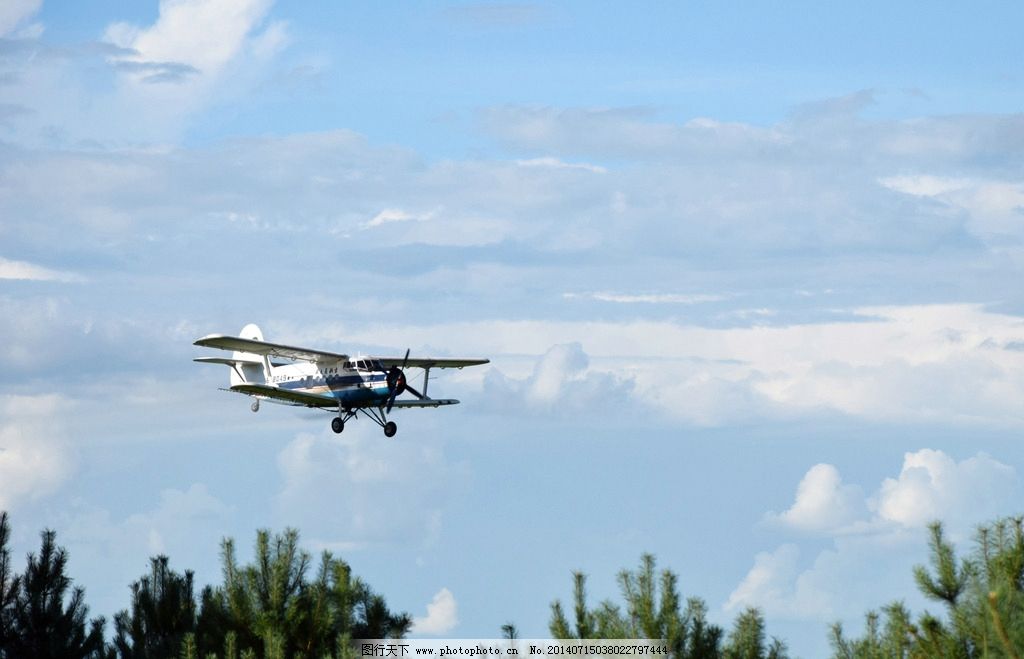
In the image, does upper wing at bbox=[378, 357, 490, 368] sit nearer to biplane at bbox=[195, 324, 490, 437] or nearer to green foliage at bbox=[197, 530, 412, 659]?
biplane at bbox=[195, 324, 490, 437]

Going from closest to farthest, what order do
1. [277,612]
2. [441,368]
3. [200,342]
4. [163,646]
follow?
[277,612] < [163,646] < [200,342] < [441,368]

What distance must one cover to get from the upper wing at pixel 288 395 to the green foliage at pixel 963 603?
117 ft

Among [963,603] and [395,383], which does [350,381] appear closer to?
[395,383]

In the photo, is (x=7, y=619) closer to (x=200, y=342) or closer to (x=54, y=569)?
(x=54, y=569)

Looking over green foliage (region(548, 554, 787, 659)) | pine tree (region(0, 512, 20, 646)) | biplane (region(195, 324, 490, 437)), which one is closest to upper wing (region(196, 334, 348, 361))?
biplane (region(195, 324, 490, 437))

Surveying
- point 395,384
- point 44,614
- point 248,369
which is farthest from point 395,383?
point 44,614

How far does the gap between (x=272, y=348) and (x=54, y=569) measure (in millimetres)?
22558

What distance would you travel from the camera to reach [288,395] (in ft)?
168

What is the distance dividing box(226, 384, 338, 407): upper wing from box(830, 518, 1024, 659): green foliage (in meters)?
35.6

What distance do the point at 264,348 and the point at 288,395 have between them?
2.00m

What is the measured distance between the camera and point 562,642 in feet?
61.6

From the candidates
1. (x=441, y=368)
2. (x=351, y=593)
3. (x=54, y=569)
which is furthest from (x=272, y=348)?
(x=351, y=593)

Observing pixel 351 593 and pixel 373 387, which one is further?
pixel 373 387

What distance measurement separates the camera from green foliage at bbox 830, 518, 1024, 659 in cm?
1334
